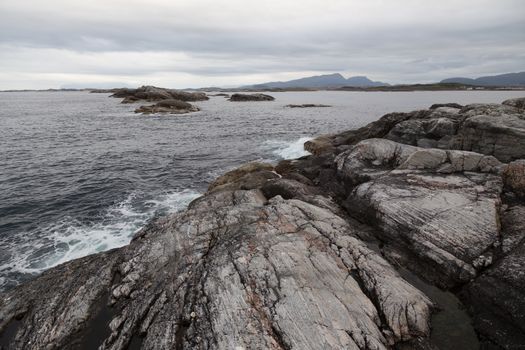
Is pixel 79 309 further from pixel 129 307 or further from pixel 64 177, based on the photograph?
pixel 64 177

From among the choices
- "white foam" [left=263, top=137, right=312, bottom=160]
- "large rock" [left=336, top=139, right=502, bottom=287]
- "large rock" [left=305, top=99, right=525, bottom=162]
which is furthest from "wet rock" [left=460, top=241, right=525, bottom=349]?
"white foam" [left=263, top=137, right=312, bottom=160]

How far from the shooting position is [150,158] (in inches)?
1624

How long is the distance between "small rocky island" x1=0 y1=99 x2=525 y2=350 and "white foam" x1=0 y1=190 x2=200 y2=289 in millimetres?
4601

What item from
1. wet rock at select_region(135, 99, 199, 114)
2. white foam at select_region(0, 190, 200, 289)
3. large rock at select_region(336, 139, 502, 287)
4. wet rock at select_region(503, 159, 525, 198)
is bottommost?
white foam at select_region(0, 190, 200, 289)

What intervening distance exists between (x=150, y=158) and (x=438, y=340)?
38186mm

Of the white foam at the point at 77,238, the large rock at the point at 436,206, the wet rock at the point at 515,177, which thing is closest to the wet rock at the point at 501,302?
the large rock at the point at 436,206

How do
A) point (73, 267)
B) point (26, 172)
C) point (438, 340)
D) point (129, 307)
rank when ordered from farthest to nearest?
point (26, 172)
point (73, 267)
point (129, 307)
point (438, 340)

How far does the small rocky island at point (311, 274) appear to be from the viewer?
10.1m

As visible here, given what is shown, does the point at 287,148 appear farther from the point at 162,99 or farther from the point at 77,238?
the point at 162,99

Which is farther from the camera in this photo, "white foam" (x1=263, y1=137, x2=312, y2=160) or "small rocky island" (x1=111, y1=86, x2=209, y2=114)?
"small rocky island" (x1=111, y1=86, x2=209, y2=114)

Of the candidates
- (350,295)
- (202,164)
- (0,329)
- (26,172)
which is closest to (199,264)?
(350,295)

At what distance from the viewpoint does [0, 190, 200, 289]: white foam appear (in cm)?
1855

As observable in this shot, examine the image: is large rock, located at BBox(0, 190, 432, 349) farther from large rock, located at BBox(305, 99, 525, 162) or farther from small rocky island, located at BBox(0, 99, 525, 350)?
large rock, located at BBox(305, 99, 525, 162)

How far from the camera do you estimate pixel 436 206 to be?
14.9 metres
